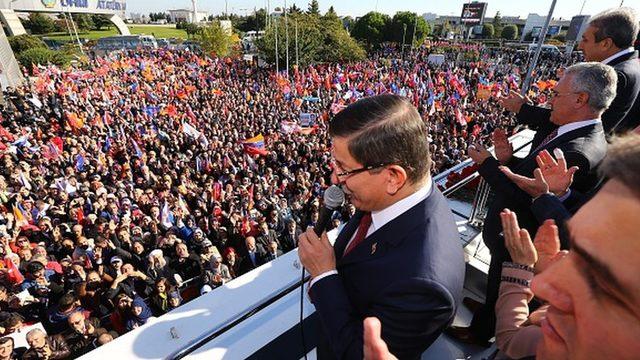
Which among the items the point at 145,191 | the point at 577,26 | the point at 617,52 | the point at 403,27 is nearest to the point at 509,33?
the point at 577,26

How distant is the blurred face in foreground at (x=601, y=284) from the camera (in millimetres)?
592

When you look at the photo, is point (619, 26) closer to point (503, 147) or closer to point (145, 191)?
point (503, 147)

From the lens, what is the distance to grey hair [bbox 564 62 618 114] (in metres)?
2.09

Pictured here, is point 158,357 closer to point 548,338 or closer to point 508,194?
point 548,338

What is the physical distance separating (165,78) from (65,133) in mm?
11355

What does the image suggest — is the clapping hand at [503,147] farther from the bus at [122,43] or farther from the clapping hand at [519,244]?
the bus at [122,43]

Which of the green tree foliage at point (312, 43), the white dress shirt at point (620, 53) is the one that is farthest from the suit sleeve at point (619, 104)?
the green tree foliage at point (312, 43)

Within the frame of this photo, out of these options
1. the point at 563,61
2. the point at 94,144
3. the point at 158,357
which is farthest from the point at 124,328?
the point at 563,61

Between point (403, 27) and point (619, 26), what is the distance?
5621cm

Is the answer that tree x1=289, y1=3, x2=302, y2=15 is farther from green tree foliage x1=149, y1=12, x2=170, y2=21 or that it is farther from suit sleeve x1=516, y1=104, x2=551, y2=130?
green tree foliage x1=149, y1=12, x2=170, y2=21

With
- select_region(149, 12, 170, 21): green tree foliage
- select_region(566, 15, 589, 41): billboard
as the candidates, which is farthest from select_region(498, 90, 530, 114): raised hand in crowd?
select_region(149, 12, 170, 21): green tree foliage

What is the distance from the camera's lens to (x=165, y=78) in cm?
2388

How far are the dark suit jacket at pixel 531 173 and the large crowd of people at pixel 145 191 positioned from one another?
399 cm

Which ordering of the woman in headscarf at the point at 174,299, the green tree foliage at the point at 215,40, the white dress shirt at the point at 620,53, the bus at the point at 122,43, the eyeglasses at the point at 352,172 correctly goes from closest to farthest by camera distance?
the eyeglasses at the point at 352,172, the white dress shirt at the point at 620,53, the woman in headscarf at the point at 174,299, the green tree foliage at the point at 215,40, the bus at the point at 122,43
